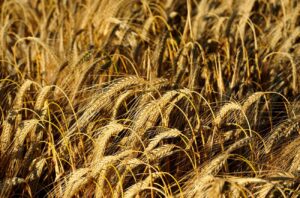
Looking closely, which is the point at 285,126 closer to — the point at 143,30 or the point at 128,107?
the point at 128,107

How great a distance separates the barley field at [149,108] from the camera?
274cm

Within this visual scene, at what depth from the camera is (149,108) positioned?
2906mm

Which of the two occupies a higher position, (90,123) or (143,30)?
(143,30)

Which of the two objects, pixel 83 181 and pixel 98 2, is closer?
pixel 83 181

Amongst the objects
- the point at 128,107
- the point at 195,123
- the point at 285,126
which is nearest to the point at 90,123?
the point at 128,107

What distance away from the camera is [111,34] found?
4.02 meters

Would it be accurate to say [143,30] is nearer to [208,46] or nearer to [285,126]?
[208,46]

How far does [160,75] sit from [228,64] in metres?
0.42

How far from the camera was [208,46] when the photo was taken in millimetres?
3996

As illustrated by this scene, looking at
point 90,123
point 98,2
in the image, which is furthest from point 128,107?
point 98,2

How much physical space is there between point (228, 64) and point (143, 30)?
0.60 metres

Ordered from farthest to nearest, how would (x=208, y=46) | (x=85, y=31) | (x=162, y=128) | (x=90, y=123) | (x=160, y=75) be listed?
(x=85, y=31), (x=208, y=46), (x=160, y=75), (x=90, y=123), (x=162, y=128)

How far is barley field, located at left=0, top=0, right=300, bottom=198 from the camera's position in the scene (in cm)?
274

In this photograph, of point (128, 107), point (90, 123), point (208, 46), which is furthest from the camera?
point (208, 46)
